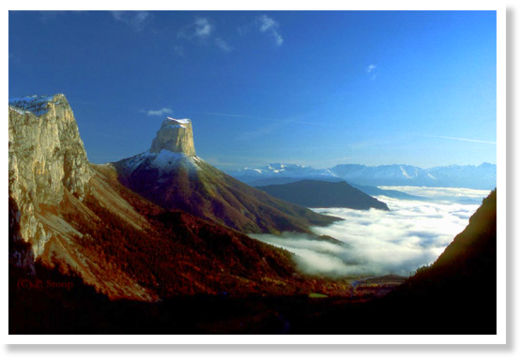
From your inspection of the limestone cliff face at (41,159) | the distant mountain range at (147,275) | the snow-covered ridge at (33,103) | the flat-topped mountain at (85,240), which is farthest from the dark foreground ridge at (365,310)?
the snow-covered ridge at (33,103)

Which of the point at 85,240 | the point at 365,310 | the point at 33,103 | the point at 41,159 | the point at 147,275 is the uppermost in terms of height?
the point at 33,103

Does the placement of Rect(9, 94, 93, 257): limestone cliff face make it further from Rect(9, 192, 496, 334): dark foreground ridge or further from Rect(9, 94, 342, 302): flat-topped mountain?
Rect(9, 192, 496, 334): dark foreground ridge

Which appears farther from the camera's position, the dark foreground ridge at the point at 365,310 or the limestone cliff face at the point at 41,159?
the limestone cliff face at the point at 41,159

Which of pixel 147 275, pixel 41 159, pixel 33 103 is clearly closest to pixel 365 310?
pixel 147 275

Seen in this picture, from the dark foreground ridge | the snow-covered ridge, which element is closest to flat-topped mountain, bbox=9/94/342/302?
the snow-covered ridge

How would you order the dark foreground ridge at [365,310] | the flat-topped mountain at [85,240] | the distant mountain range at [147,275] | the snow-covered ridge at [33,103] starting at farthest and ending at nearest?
the snow-covered ridge at [33,103] → the flat-topped mountain at [85,240] → the distant mountain range at [147,275] → the dark foreground ridge at [365,310]

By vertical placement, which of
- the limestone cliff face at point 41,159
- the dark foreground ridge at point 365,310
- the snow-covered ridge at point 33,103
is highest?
the snow-covered ridge at point 33,103

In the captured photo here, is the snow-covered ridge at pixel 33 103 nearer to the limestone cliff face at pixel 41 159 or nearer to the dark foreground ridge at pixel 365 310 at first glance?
the limestone cliff face at pixel 41 159

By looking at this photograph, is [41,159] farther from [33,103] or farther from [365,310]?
[365,310]

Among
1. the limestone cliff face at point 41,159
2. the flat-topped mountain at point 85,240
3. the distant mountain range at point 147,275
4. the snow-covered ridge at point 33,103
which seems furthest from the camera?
the snow-covered ridge at point 33,103
